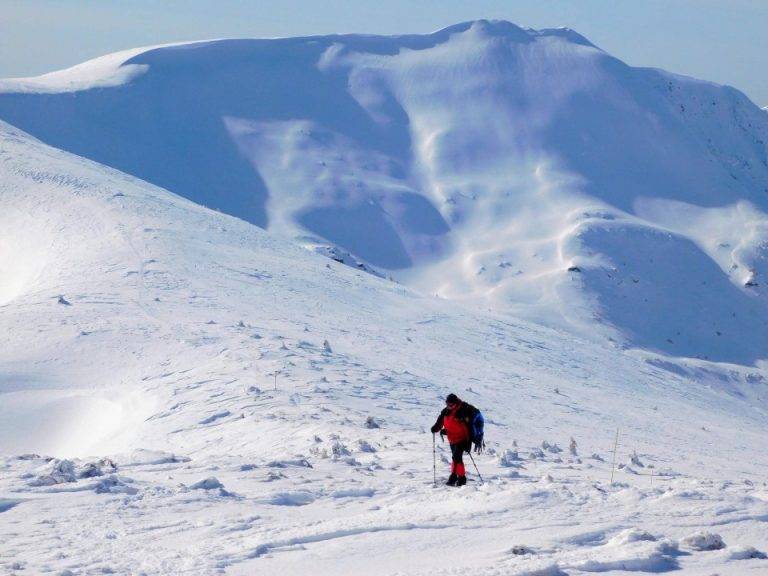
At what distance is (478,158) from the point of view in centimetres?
7475

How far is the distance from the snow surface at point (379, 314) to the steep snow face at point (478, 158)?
25cm

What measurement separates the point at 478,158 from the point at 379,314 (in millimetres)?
46418

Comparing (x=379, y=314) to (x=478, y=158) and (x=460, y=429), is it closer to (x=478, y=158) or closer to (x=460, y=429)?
(x=460, y=429)

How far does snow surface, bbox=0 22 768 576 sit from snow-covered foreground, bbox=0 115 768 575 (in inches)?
2.8

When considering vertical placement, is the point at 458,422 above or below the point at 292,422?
below

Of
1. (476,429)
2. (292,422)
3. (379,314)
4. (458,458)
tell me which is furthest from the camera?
(379,314)

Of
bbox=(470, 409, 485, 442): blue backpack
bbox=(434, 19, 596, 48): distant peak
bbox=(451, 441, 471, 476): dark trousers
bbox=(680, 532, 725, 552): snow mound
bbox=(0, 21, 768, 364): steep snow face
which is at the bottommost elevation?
bbox=(680, 532, 725, 552): snow mound

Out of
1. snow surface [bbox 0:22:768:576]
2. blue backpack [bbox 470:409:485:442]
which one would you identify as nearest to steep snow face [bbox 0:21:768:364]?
snow surface [bbox 0:22:768:576]

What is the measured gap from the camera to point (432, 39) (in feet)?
294

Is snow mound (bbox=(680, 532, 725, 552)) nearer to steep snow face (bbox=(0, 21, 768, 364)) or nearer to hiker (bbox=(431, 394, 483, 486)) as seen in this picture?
hiker (bbox=(431, 394, 483, 486))

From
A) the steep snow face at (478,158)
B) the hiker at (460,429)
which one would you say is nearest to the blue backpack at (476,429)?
the hiker at (460,429)

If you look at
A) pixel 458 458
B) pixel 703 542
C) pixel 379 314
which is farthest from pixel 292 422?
pixel 379 314

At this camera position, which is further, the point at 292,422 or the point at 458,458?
the point at 292,422

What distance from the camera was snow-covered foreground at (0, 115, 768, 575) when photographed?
8.41 meters
